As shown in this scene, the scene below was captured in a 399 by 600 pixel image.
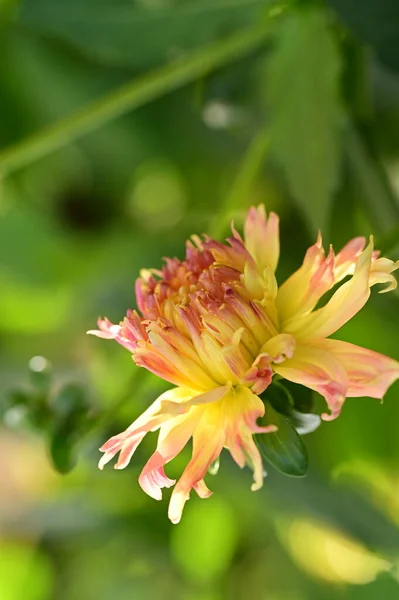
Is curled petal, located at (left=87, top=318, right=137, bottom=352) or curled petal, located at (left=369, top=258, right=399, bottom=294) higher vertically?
curled petal, located at (left=87, top=318, right=137, bottom=352)

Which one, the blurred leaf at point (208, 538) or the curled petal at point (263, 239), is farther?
the blurred leaf at point (208, 538)

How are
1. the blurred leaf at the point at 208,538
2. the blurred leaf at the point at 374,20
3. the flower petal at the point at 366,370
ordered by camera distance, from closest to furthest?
the flower petal at the point at 366,370
the blurred leaf at the point at 374,20
the blurred leaf at the point at 208,538

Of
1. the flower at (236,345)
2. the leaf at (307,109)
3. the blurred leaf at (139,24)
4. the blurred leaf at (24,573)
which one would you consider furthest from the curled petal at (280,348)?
the blurred leaf at (24,573)

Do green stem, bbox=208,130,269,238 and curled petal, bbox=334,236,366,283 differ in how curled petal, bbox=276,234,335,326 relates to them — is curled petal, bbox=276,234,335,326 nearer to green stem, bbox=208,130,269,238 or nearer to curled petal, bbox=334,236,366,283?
curled petal, bbox=334,236,366,283

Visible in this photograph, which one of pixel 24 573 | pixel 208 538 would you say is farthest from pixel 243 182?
pixel 24 573

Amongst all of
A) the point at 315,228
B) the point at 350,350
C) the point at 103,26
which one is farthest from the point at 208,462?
the point at 103,26

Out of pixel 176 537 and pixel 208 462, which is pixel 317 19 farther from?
pixel 176 537

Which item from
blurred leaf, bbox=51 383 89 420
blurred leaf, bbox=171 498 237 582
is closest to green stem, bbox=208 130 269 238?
blurred leaf, bbox=51 383 89 420

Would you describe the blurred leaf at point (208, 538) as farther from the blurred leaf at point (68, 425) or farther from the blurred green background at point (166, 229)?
the blurred leaf at point (68, 425)
